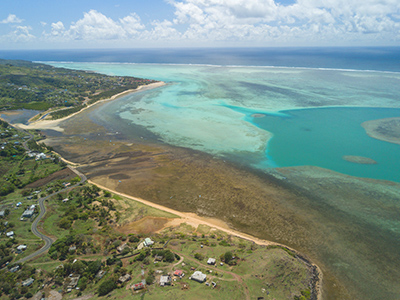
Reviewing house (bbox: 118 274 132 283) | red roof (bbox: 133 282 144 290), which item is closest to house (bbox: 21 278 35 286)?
house (bbox: 118 274 132 283)

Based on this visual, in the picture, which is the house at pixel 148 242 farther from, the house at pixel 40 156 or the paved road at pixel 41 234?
the house at pixel 40 156

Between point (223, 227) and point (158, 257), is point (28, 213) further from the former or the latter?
point (223, 227)

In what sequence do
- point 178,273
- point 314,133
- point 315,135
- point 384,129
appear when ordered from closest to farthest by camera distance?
point 178,273, point 315,135, point 314,133, point 384,129

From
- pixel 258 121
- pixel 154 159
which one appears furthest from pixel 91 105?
pixel 258 121

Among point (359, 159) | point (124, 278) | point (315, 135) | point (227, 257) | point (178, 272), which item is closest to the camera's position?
point (124, 278)

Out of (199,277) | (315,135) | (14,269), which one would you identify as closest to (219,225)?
(199,277)

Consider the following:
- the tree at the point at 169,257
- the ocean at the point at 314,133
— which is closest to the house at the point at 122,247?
the tree at the point at 169,257

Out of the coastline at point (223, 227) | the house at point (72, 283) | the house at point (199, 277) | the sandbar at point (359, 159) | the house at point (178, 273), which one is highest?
the sandbar at point (359, 159)
